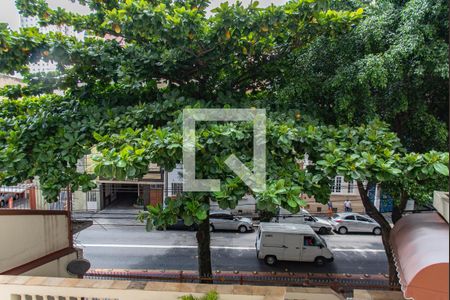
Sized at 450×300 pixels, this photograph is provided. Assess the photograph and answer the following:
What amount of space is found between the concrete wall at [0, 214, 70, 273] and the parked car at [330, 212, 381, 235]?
13.3 metres

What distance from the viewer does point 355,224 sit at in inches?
621

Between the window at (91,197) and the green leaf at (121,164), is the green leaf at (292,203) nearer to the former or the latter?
the green leaf at (121,164)

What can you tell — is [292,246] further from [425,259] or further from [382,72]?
[425,259]

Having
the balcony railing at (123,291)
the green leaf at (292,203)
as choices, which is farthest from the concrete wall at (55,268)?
the green leaf at (292,203)

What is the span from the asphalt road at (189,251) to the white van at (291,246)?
0.38 m

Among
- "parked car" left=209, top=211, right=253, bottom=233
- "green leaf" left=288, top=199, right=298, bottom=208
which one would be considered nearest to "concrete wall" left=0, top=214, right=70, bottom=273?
"green leaf" left=288, top=199, right=298, bottom=208

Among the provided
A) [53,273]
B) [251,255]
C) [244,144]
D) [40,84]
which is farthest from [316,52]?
[251,255]

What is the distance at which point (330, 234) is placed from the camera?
16.0m

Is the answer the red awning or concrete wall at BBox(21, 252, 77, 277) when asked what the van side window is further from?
the red awning

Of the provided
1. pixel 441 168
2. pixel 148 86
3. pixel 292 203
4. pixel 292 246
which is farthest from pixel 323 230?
pixel 292 203

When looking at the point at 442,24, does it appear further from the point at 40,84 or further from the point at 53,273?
the point at 53,273

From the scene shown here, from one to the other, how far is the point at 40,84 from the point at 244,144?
4405 millimetres

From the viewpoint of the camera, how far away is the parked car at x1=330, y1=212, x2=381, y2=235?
15.7 meters

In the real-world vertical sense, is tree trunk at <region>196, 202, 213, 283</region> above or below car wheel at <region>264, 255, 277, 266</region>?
above
